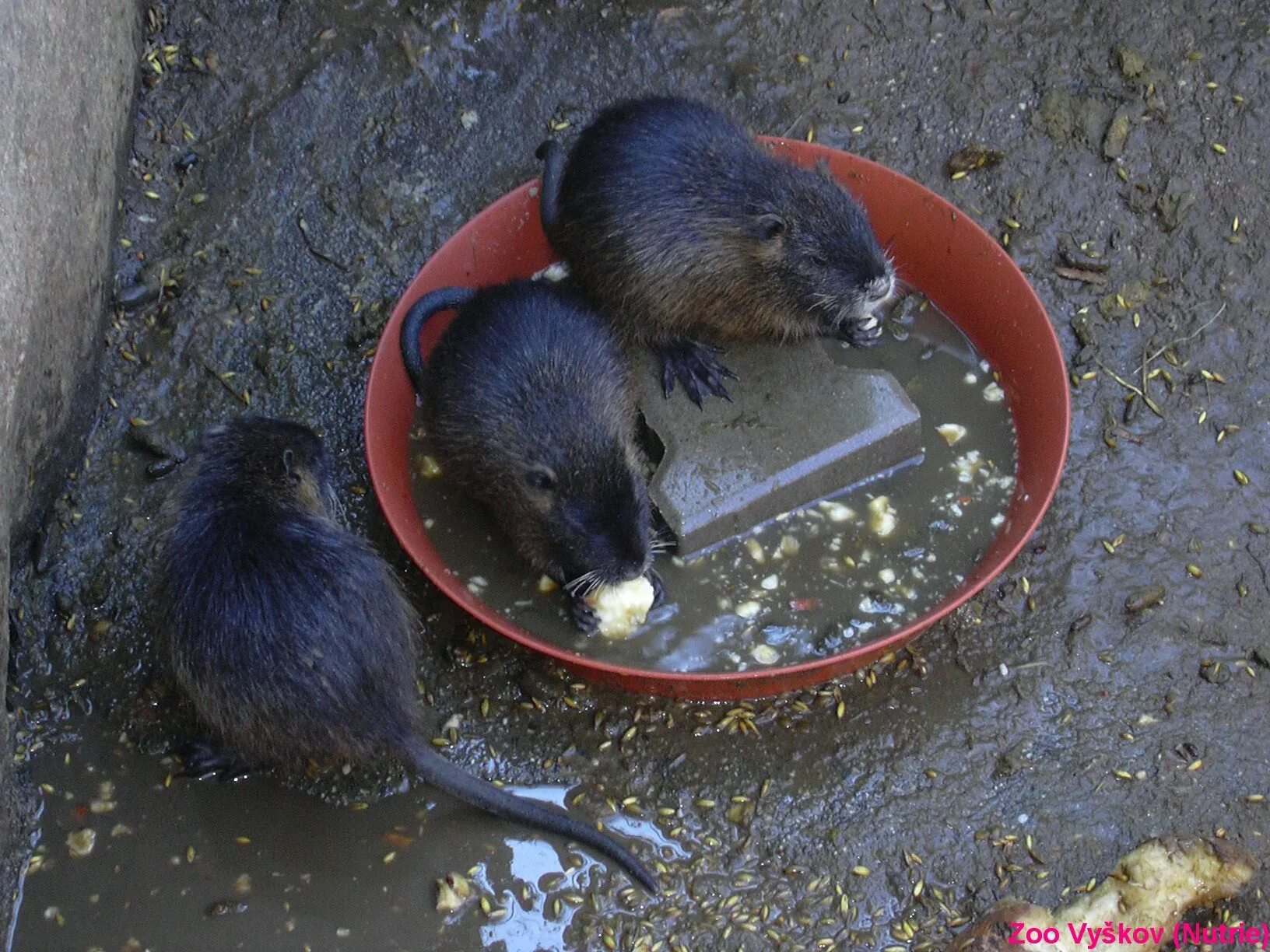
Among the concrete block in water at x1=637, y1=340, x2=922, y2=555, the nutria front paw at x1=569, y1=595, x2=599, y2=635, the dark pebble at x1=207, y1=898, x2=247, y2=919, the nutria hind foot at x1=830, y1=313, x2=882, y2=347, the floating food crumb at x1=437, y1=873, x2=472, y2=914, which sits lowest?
the floating food crumb at x1=437, y1=873, x2=472, y2=914

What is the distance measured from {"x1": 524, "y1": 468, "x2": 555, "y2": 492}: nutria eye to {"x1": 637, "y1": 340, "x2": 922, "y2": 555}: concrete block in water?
1.69ft

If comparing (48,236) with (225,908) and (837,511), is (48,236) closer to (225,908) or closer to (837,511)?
(225,908)

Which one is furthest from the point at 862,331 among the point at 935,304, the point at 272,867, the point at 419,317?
the point at 272,867

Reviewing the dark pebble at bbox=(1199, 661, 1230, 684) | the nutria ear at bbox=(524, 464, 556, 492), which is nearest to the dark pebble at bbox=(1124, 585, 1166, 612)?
the dark pebble at bbox=(1199, 661, 1230, 684)

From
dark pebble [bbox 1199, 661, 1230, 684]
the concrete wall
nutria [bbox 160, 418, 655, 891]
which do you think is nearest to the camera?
nutria [bbox 160, 418, 655, 891]

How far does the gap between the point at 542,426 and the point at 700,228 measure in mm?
956

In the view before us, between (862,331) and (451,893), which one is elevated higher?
(862,331)

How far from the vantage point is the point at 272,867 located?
3.86 m

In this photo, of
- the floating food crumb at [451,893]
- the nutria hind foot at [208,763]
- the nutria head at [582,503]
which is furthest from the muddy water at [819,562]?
the nutria hind foot at [208,763]

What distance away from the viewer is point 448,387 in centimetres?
403

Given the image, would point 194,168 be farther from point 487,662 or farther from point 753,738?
point 753,738

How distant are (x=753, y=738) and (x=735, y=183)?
6.04 feet

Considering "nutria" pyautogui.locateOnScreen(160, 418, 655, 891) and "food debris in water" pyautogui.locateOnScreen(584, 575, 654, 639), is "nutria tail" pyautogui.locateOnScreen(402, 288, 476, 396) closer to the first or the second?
"nutria" pyautogui.locateOnScreen(160, 418, 655, 891)

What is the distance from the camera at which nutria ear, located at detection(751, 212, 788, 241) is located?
4.17 metres
